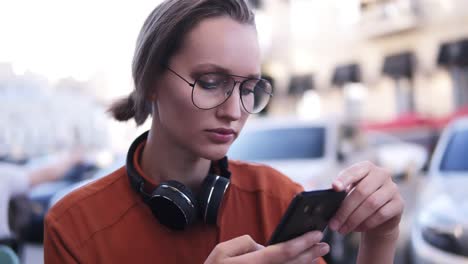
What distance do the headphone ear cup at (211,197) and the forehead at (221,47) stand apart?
0.24m

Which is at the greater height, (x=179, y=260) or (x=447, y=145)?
(x=179, y=260)

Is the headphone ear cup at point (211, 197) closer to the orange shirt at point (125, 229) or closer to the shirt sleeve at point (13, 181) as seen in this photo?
the orange shirt at point (125, 229)

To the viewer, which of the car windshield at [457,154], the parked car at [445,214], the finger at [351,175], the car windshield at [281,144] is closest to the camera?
the finger at [351,175]

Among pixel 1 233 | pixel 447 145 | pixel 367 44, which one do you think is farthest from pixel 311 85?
pixel 1 233

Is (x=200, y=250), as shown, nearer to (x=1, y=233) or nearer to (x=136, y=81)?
(x=136, y=81)

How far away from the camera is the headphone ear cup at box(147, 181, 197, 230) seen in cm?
105

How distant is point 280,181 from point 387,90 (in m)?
17.7

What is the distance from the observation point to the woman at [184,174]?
1.04 meters

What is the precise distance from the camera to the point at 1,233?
1936 millimetres

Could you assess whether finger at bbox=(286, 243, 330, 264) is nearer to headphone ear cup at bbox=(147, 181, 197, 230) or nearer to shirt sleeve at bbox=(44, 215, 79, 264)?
headphone ear cup at bbox=(147, 181, 197, 230)

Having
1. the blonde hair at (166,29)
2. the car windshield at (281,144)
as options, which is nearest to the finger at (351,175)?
the blonde hair at (166,29)

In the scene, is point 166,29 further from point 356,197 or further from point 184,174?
point 356,197

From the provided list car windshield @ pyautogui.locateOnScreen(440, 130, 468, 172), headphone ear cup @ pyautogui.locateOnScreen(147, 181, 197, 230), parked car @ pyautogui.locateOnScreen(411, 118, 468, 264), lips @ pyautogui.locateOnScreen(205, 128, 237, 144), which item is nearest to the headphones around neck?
headphone ear cup @ pyautogui.locateOnScreen(147, 181, 197, 230)

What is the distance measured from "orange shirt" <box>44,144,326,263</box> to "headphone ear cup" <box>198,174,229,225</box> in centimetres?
3
